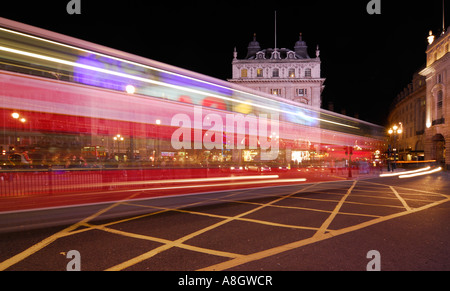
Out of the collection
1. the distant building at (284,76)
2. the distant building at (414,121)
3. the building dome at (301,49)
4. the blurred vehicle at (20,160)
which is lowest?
the blurred vehicle at (20,160)

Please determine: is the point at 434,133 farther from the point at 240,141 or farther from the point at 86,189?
the point at 86,189

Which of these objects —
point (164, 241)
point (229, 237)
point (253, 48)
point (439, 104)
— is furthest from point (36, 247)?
point (253, 48)

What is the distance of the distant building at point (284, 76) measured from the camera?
63000mm

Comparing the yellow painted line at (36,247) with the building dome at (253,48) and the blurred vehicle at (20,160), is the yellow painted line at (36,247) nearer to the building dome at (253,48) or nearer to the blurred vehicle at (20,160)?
→ the blurred vehicle at (20,160)

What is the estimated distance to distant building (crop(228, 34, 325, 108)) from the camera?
63000 millimetres

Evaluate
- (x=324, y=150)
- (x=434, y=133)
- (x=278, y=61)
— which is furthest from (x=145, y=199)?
(x=278, y=61)

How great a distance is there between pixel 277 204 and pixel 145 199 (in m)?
4.97

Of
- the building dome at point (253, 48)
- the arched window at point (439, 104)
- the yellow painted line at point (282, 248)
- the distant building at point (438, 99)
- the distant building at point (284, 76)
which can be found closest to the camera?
the yellow painted line at point (282, 248)

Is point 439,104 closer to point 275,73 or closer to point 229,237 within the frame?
point 275,73

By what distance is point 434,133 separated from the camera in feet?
124

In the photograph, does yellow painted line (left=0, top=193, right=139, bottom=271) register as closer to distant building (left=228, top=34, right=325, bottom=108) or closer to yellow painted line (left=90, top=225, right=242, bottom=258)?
yellow painted line (left=90, top=225, right=242, bottom=258)

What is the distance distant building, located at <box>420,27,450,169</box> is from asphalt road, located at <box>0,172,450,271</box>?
120ft

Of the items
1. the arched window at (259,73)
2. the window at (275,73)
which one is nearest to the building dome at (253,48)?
the arched window at (259,73)

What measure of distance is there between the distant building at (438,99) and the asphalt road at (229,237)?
36468 millimetres
